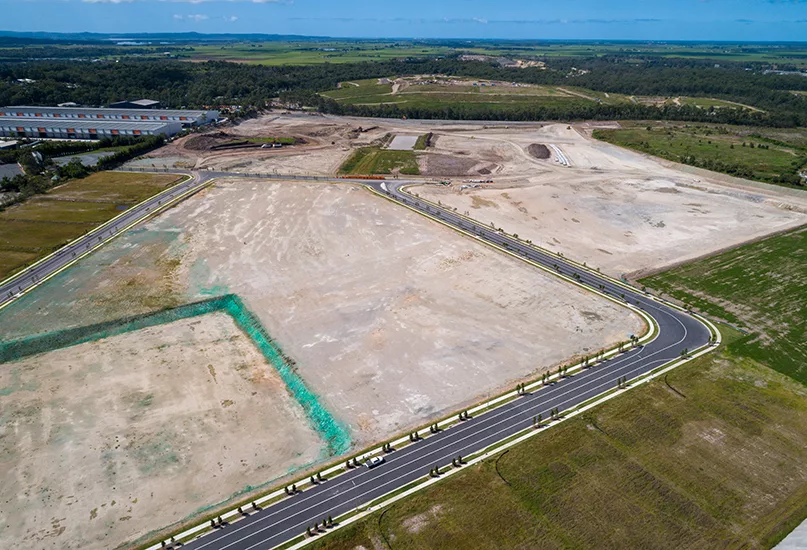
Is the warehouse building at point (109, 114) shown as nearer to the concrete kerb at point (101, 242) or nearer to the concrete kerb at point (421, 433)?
the concrete kerb at point (101, 242)

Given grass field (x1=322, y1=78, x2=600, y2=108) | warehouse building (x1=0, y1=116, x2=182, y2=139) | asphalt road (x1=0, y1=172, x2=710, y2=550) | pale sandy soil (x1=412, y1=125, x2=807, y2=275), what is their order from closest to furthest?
asphalt road (x1=0, y1=172, x2=710, y2=550) → pale sandy soil (x1=412, y1=125, x2=807, y2=275) → warehouse building (x1=0, y1=116, x2=182, y2=139) → grass field (x1=322, y1=78, x2=600, y2=108)

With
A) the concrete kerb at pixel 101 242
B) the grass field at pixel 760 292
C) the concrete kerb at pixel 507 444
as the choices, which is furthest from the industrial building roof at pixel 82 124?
the grass field at pixel 760 292

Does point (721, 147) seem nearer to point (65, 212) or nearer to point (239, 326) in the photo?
point (239, 326)

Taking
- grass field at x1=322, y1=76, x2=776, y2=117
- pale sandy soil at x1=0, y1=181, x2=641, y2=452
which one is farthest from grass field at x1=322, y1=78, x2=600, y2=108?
pale sandy soil at x1=0, y1=181, x2=641, y2=452

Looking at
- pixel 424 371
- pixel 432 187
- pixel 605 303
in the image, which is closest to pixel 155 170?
pixel 432 187

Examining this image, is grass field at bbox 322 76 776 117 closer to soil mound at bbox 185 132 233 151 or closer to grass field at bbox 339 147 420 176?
grass field at bbox 339 147 420 176

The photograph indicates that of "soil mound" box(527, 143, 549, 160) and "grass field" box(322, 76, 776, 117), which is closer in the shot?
"soil mound" box(527, 143, 549, 160)
